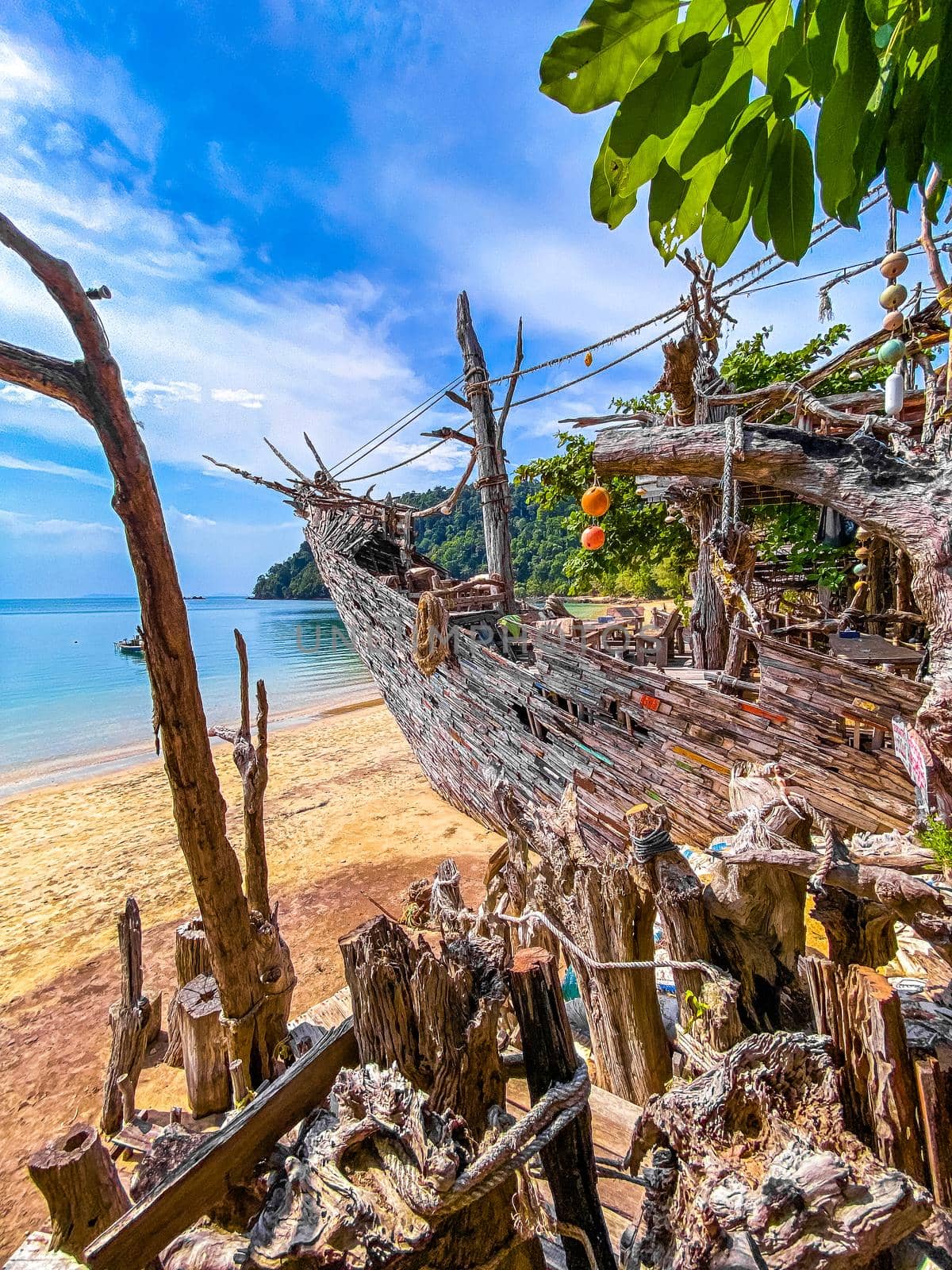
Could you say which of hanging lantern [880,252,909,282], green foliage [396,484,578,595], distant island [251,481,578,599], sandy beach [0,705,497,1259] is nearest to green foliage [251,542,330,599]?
distant island [251,481,578,599]

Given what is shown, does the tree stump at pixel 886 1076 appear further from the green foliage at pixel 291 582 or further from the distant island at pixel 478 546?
the green foliage at pixel 291 582

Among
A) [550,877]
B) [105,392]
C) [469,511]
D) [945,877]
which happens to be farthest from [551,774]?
[469,511]

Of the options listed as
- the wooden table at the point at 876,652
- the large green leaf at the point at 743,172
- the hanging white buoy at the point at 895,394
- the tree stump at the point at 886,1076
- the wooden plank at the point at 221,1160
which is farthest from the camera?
the wooden table at the point at 876,652

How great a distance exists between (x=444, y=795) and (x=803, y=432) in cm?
813

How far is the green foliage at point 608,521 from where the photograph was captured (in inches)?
328

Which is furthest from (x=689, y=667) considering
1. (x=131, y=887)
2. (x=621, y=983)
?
(x=131, y=887)

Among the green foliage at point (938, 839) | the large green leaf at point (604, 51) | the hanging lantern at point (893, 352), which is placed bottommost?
the green foliage at point (938, 839)

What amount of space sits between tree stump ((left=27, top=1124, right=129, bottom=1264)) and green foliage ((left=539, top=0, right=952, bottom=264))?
2.56 meters

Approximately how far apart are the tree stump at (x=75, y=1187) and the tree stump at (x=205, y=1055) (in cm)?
95

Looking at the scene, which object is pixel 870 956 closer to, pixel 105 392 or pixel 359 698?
pixel 105 392

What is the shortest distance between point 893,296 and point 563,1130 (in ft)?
14.4

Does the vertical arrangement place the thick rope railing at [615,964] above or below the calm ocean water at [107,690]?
above

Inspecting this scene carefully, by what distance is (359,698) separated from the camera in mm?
22875

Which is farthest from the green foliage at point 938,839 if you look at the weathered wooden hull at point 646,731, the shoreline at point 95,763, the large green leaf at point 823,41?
the shoreline at point 95,763
